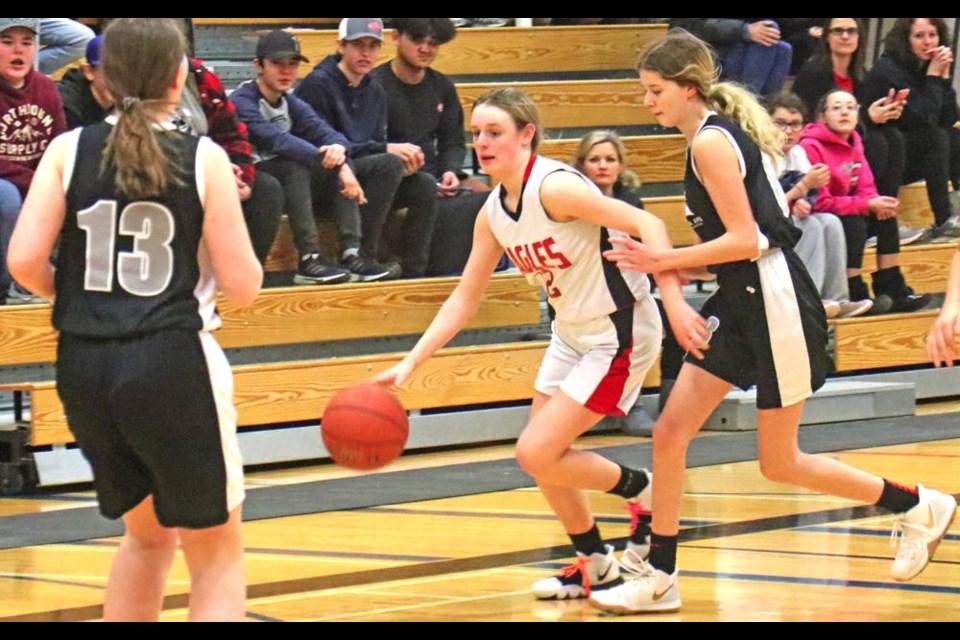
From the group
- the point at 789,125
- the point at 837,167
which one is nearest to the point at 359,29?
the point at 789,125

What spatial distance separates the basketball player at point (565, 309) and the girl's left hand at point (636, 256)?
18 cm

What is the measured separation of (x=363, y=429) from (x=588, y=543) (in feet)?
2.81

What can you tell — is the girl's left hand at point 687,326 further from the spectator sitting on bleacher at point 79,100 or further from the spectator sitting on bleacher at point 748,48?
the spectator sitting on bleacher at point 748,48

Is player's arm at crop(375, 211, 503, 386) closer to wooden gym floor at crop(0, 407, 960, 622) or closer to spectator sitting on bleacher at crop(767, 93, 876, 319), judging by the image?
wooden gym floor at crop(0, 407, 960, 622)

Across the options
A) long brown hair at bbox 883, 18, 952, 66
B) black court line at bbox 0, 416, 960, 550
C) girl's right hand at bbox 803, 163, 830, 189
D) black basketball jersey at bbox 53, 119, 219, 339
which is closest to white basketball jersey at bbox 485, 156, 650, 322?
black basketball jersey at bbox 53, 119, 219, 339

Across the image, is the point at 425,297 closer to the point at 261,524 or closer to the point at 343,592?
the point at 261,524

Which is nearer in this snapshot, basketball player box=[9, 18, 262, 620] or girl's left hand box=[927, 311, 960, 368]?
basketball player box=[9, 18, 262, 620]

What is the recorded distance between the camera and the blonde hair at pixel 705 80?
13.9 feet

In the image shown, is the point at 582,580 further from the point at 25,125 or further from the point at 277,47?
Answer: the point at 277,47

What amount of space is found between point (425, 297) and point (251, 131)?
3.82 ft

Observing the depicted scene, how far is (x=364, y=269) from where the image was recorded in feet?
25.3

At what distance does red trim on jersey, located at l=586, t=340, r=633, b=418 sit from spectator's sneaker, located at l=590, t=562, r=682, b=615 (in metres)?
0.46

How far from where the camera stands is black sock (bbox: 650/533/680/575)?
4.30m
